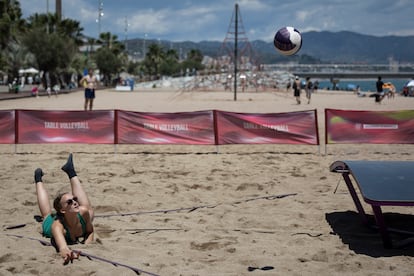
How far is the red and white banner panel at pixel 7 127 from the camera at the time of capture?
10.8 m

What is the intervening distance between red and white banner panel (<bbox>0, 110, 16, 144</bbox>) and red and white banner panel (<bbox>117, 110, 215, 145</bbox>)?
2437mm

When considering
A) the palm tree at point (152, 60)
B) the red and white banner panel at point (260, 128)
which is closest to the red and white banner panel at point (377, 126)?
the red and white banner panel at point (260, 128)

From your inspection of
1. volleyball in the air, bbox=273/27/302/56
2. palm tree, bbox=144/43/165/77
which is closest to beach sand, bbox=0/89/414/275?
volleyball in the air, bbox=273/27/302/56

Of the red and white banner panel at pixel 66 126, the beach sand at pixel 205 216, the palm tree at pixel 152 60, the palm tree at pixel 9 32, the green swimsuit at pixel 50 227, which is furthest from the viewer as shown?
the palm tree at pixel 152 60

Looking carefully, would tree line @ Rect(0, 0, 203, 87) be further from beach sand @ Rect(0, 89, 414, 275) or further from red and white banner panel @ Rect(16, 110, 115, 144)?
beach sand @ Rect(0, 89, 414, 275)

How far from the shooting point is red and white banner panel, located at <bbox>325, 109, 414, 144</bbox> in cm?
1073

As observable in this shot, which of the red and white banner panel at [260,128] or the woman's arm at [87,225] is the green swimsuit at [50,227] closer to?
the woman's arm at [87,225]

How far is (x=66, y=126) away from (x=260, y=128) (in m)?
4.57

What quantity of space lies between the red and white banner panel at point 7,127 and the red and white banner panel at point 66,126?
0.13m

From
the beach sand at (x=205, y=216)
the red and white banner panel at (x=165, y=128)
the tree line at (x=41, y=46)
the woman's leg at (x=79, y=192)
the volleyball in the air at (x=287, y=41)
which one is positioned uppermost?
the tree line at (x=41, y=46)

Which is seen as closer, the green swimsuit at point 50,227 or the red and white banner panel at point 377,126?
the green swimsuit at point 50,227

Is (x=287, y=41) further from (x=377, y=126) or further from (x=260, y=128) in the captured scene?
(x=377, y=126)

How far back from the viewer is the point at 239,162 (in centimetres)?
991

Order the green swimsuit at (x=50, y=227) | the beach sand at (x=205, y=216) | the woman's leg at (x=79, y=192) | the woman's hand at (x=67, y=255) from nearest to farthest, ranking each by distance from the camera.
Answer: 1. the woman's hand at (x=67, y=255)
2. the beach sand at (x=205, y=216)
3. the green swimsuit at (x=50, y=227)
4. the woman's leg at (x=79, y=192)
